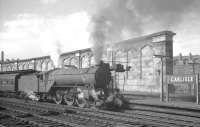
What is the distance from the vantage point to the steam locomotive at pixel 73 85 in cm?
1329

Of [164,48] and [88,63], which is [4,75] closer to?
A: [88,63]

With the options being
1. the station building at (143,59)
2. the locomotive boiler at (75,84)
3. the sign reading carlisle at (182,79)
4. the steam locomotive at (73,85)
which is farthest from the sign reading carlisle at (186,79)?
the locomotive boiler at (75,84)

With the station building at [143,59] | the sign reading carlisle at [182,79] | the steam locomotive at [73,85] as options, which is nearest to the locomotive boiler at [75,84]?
the steam locomotive at [73,85]

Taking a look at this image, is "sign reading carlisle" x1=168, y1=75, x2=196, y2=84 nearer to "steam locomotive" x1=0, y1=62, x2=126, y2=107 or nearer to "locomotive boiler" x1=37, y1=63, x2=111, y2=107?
"steam locomotive" x1=0, y1=62, x2=126, y2=107

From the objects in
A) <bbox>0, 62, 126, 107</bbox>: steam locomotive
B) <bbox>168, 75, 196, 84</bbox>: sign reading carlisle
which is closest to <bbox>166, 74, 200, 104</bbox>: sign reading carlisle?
<bbox>168, 75, 196, 84</bbox>: sign reading carlisle

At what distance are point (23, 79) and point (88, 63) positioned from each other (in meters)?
10.7

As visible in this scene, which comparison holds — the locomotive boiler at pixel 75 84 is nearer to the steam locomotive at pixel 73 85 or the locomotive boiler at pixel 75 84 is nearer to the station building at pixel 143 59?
the steam locomotive at pixel 73 85

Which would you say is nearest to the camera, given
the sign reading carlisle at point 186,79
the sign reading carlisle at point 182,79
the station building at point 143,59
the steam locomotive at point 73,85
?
the steam locomotive at point 73,85

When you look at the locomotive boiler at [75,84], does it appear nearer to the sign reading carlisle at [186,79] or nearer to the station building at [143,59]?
the station building at [143,59]

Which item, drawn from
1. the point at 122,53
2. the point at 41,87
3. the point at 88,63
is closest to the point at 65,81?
the point at 41,87

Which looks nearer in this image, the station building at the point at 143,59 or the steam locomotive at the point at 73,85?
the steam locomotive at the point at 73,85

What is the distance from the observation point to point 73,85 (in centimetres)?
1474

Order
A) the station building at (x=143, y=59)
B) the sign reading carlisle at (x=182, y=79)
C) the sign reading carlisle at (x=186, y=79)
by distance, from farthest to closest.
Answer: the station building at (x=143, y=59) < the sign reading carlisle at (x=182, y=79) < the sign reading carlisle at (x=186, y=79)

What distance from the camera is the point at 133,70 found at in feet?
78.4
